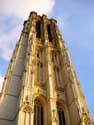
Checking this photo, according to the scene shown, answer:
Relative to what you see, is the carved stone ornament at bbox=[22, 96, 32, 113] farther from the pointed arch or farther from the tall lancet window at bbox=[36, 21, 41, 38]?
the tall lancet window at bbox=[36, 21, 41, 38]

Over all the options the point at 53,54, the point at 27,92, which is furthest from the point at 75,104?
the point at 53,54

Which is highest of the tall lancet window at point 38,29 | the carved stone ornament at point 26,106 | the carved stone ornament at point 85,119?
the tall lancet window at point 38,29

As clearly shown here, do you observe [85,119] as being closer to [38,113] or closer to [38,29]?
[38,113]

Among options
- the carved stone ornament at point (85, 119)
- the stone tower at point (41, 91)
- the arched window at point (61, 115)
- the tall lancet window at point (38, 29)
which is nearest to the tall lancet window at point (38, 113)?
the stone tower at point (41, 91)

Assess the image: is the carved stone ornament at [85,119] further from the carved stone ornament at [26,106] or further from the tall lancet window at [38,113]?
the carved stone ornament at [26,106]

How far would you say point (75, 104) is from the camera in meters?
19.1

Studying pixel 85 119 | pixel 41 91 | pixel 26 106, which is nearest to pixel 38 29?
pixel 41 91

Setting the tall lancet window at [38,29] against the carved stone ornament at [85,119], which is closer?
the carved stone ornament at [85,119]

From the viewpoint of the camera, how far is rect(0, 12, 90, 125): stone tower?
17266mm

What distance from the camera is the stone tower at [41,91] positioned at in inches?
680

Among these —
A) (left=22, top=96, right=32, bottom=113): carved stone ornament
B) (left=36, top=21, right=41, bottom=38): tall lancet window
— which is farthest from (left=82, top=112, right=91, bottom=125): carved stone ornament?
(left=36, top=21, right=41, bottom=38): tall lancet window

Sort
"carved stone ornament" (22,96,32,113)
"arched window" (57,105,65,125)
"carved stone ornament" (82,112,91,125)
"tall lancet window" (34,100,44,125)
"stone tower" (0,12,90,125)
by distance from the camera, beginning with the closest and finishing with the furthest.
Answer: "carved stone ornament" (22,96,32,113) → "carved stone ornament" (82,112,91,125) → "stone tower" (0,12,90,125) → "tall lancet window" (34,100,44,125) → "arched window" (57,105,65,125)

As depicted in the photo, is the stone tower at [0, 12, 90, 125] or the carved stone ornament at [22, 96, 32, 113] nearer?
the carved stone ornament at [22, 96, 32, 113]

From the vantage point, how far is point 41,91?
20.5m
